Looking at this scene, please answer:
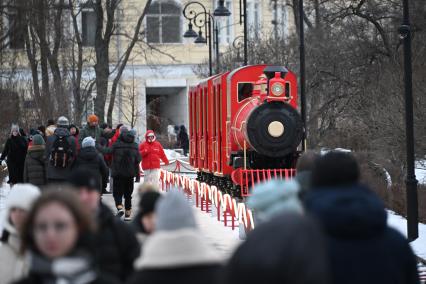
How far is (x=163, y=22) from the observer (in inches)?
2483

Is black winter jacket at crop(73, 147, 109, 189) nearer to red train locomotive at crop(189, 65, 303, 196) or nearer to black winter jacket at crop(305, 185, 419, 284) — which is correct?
red train locomotive at crop(189, 65, 303, 196)

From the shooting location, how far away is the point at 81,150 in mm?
18938

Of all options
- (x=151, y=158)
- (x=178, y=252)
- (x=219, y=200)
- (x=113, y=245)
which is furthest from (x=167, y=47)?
(x=178, y=252)

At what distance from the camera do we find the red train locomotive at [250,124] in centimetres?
2412

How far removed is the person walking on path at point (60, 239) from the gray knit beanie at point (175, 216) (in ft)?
1.38

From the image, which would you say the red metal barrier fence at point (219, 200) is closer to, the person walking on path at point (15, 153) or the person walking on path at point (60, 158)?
the person walking on path at point (60, 158)

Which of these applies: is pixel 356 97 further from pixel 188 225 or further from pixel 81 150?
pixel 188 225

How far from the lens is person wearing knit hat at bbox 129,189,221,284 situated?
540 centimetres

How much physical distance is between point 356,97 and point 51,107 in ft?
33.5

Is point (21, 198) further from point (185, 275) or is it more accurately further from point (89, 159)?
point (89, 159)

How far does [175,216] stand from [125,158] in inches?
612

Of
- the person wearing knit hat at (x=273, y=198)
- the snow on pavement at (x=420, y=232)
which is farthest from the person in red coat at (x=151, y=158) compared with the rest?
the person wearing knit hat at (x=273, y=198)

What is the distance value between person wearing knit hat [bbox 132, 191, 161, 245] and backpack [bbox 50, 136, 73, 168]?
11.0 m

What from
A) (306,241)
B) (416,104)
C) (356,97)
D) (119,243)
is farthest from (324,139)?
(306,241)
